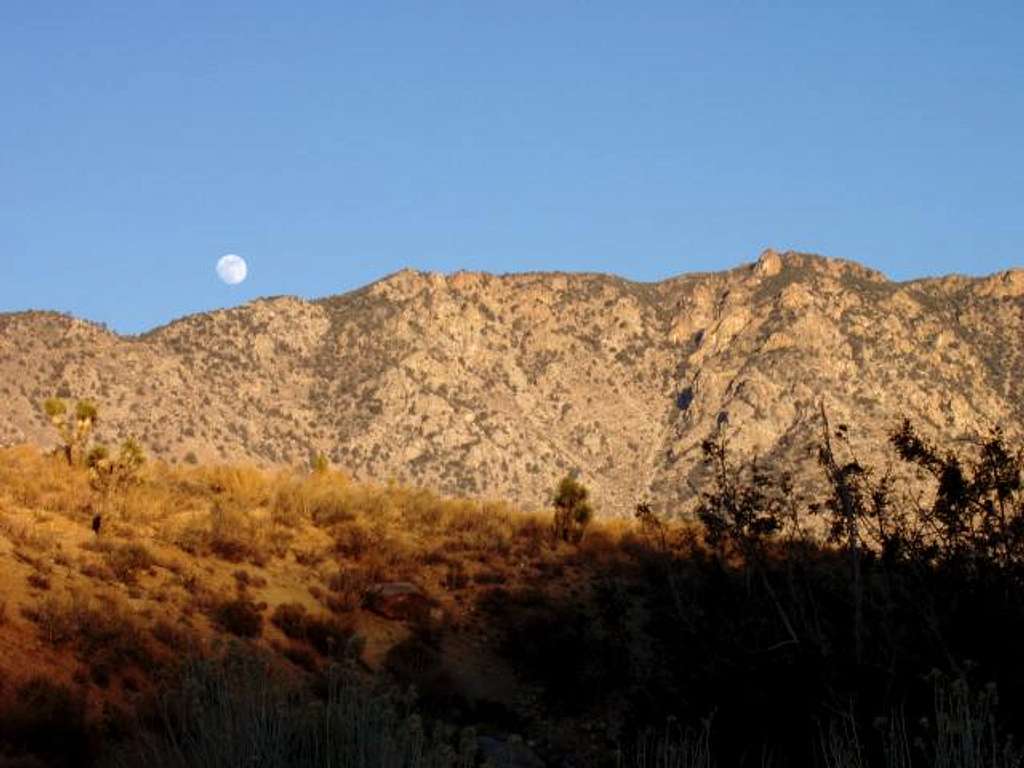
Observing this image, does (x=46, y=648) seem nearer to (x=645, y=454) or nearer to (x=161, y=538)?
(x=161, y=538)

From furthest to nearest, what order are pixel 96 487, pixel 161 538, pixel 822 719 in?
pixel 96 487 < pixel 161 538 < pixel 822 719

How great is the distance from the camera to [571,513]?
79.0ft

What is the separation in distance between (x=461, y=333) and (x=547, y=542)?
68414 mm

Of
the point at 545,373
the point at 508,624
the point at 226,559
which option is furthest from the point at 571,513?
the point at 545,373

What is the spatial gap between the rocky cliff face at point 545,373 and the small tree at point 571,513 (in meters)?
41.5

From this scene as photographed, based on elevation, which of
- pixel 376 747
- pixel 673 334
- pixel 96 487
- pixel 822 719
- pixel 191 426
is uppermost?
pixel 673 334

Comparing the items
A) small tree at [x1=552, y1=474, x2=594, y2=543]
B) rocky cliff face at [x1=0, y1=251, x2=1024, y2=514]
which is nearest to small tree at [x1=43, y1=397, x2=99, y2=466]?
small tree at [x1=552, y1=474, x2=594, y2=543]

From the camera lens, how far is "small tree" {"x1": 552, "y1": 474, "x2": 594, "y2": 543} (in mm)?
23781

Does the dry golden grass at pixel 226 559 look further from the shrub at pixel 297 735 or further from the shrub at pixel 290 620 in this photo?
the shrub at pixel 297 735

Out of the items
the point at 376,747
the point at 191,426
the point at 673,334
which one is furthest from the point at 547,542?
the point at 673,334

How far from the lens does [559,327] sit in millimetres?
96062

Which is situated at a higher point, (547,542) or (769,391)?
(769,391)

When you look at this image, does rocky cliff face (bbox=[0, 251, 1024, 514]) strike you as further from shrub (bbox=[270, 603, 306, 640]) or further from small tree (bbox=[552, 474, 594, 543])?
shrub (bbox=[270, 603, 306, 640])

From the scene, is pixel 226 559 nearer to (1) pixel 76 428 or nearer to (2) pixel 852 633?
(1) pixel 76 428
